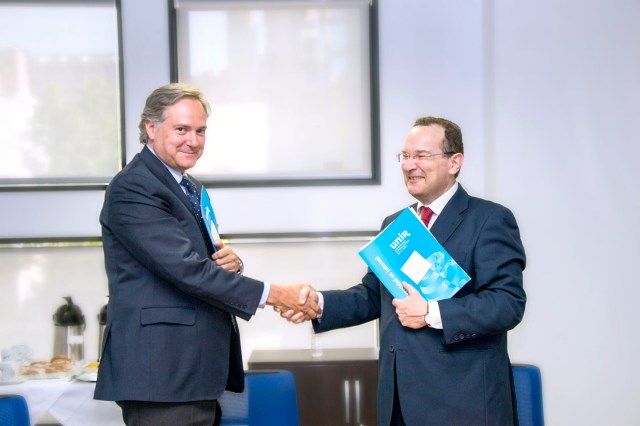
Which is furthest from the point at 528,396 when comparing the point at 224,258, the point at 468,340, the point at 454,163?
the point at 224,258

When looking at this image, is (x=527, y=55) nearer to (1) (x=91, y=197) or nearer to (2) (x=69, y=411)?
(1) (x=91, y=197)

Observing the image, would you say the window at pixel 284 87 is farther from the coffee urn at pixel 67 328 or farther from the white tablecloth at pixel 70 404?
the white tablecloth at pixel 70 404

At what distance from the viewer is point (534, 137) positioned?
382 cm

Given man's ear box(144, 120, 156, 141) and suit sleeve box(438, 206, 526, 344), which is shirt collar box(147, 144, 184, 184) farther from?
suit sleeve box(438, 206, 526, 344)

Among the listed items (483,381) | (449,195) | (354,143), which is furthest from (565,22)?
(483,381)

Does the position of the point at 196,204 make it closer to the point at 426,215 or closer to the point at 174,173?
the point at 174,173

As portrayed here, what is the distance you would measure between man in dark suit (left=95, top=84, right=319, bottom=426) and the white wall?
1.49 m

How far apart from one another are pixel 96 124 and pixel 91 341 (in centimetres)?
109

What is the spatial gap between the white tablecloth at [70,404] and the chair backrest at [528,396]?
4.77ft

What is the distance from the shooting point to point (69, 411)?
9.25 feet

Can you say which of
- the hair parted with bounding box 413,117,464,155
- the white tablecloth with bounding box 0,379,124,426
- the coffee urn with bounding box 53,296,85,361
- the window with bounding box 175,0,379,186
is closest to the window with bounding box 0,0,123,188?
the window with bounding box 175,0,379,186

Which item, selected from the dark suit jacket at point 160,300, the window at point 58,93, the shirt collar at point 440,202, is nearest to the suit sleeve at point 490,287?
the shirt collar at point 440,202

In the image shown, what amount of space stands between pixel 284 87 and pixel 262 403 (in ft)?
6.30

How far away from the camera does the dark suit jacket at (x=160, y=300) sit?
2088 mm
